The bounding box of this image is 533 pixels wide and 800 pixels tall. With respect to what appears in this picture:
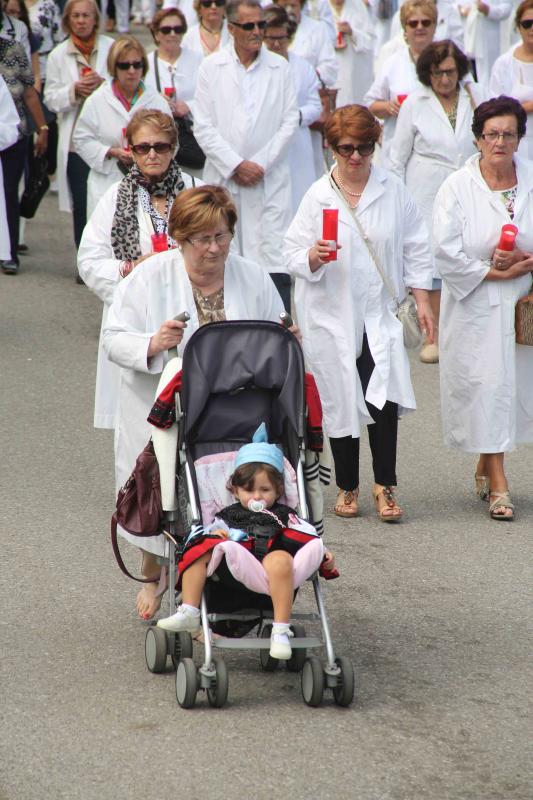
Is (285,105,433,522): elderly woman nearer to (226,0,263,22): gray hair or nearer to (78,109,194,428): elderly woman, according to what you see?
(78,109,194,428): elderly woman

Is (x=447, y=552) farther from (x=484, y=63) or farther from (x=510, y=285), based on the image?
(x=484, y=63)

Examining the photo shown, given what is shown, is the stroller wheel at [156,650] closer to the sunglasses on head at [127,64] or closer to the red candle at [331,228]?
the red candle at [331,228]

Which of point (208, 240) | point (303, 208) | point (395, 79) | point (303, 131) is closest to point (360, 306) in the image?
point (303, 208)

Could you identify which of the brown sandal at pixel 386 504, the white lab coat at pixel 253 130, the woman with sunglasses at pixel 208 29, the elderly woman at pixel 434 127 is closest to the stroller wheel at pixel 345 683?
the brown sandal at pixel 386 504

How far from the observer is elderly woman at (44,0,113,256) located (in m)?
11.8

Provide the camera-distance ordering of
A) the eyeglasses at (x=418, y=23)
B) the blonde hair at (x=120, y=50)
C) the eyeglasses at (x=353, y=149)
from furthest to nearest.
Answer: the eyeglasses at (x=418, y=23), the blonde hair at (x=120, y=50), the eyeglasses at (x=353, y=149)

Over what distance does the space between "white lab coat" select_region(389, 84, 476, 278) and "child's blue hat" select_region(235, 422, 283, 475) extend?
17.3ft

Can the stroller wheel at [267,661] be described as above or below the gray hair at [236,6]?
below

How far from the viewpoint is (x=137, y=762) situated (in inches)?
183

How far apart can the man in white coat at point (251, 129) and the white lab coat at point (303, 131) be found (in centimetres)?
27

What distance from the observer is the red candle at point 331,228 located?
22.7ft

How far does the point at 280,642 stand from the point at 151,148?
2519 mm

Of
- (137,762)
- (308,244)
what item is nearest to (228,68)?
(308,244)

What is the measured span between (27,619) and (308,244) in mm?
2532
